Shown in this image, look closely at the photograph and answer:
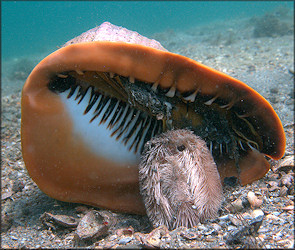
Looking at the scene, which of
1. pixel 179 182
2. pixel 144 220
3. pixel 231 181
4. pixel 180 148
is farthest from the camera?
pixel 231 181

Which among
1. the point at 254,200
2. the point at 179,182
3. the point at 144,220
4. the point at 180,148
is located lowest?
the point at 144,220

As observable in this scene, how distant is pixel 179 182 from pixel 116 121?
2.50ft

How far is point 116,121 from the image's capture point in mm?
2121

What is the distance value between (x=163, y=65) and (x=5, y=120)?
3978 mm

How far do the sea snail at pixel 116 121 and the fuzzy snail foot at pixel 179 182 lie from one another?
0.15ft

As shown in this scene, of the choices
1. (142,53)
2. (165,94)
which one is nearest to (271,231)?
(165,94)

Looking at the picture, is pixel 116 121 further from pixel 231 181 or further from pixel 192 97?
pixel 231 181

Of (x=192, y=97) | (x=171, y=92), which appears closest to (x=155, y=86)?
(x=171, y=92)

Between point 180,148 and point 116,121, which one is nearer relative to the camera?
point 180,148

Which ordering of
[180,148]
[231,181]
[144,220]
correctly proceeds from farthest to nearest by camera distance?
[231,181] < [144,220] < [180,148]

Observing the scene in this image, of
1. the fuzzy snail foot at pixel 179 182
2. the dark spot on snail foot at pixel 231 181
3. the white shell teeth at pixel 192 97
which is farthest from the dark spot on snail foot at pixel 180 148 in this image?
the dark spot on snail foot at pixel 231 181

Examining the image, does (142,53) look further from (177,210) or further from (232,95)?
(177,210)

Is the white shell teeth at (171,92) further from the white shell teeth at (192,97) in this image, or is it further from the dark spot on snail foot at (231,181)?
the dark spot on snail foot at (231,181)

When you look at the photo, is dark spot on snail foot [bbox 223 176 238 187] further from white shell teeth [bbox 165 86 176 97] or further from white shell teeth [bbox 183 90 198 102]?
white shell teeth [bbox 165 86 176 97]
